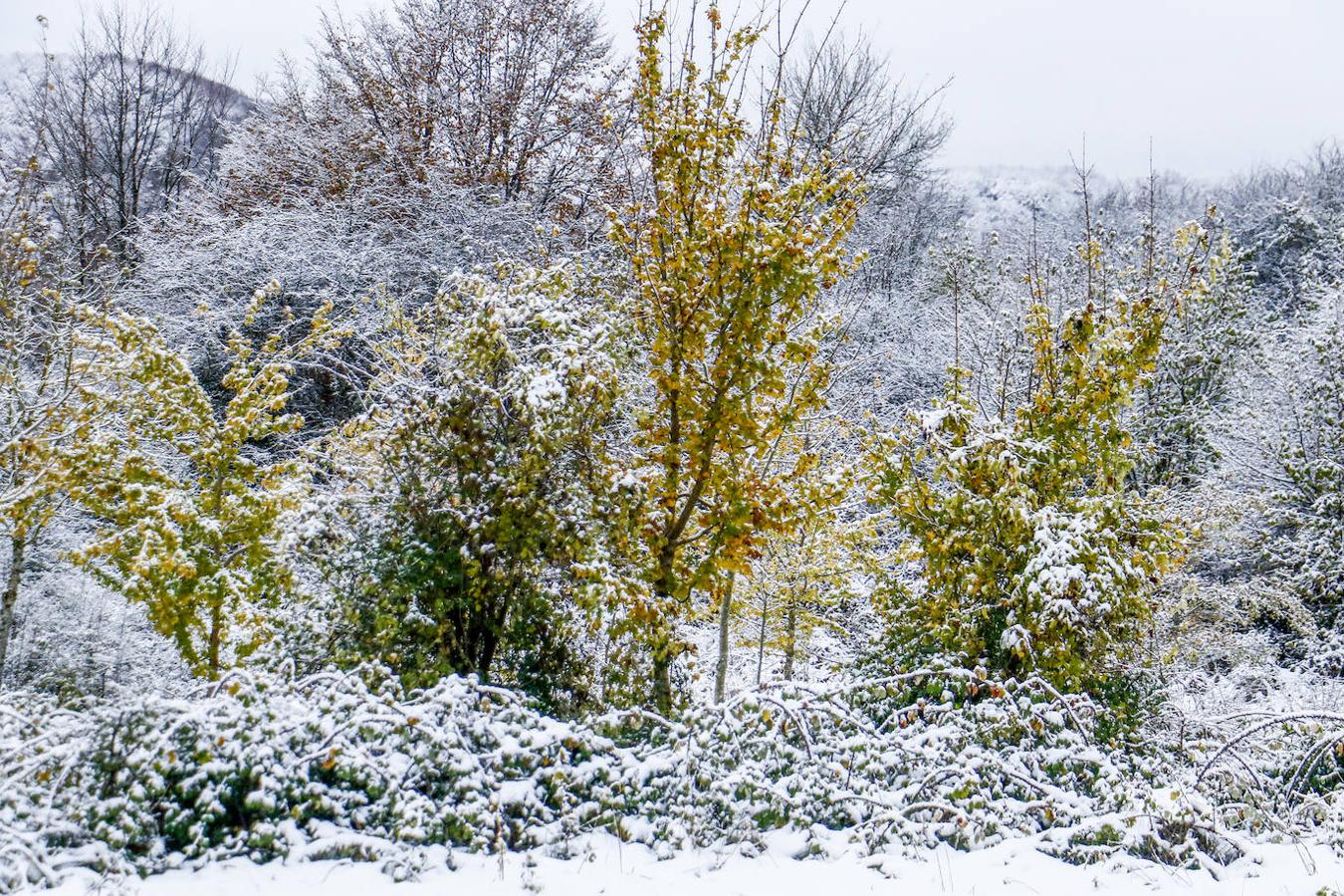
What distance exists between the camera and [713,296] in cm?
673

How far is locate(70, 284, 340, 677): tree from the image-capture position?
22.4 ft

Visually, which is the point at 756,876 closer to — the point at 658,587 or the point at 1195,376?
the point at 658,587

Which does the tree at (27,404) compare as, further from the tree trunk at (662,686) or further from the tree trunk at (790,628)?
the tree trunk at (790,628)

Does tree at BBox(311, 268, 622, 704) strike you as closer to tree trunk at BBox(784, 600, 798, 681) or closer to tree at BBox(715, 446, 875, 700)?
tree at BBox(715, 446, 875, 700)

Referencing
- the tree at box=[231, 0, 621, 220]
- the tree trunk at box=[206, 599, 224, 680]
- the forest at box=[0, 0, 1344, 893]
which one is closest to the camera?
the forest at box=[0, 0, 1344, 893]

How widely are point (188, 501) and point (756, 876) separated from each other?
5.40m

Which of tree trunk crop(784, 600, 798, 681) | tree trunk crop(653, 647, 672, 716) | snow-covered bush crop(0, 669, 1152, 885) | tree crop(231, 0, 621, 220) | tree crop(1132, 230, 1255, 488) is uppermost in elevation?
tree crop(231, 0, 621, 220)

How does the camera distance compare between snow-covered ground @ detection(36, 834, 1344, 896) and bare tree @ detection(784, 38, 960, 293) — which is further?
bare tree @ detection(784, 38, 960, 293)

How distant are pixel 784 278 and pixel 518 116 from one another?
14.3 metres

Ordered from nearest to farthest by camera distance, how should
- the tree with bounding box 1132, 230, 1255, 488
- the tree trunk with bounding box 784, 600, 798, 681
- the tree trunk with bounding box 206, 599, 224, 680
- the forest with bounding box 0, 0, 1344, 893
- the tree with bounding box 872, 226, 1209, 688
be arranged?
the forest with bounding box 0, 0, 1344, 893 → the tree with bounding box 872, 226, 1209, 688 → the tree trunk with bounding box 206, 599, 224, 680 → the tree trunk with bounding box 784, 600, 798, 681 → the tree with bounding box 1132, 230, 1255, 488

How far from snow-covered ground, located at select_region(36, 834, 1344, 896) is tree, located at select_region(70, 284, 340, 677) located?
10.3 feet

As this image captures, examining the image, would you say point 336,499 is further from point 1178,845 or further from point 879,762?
point 1178,845

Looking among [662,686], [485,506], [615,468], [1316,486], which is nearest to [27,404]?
[485,506]

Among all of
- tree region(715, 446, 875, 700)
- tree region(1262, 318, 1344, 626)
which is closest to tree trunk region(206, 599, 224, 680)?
tree region(715, 446, 875, 700)
